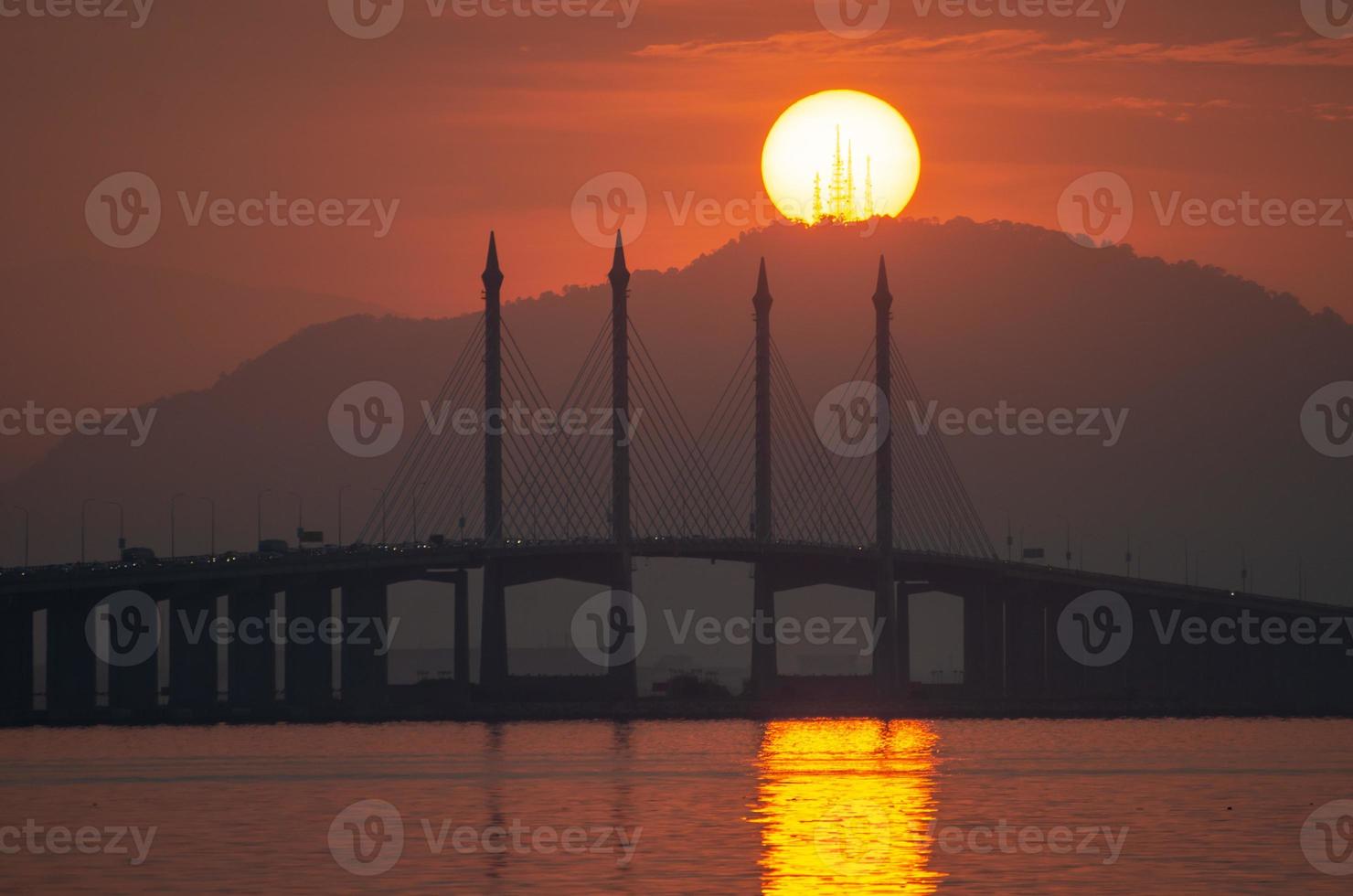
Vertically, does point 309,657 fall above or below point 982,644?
below

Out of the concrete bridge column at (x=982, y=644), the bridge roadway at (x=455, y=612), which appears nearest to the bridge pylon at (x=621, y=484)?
the bridge roadway at (x=455, y=612)

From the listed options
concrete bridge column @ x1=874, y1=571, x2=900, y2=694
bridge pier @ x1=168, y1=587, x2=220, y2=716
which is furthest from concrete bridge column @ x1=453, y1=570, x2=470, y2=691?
concrete bridge column @ x1=874, y1=571, x2=900, y2=694

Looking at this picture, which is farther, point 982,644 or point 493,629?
point 982,644

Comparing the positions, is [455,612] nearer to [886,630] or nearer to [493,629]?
[493,629]

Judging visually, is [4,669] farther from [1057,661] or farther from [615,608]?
[1057,661]

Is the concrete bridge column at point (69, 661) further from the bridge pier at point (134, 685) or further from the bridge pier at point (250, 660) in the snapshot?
the bridge pier at point (250, 660)

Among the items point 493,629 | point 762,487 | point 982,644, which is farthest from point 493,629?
point 982,644

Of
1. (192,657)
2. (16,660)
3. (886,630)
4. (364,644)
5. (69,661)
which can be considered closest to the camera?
(16,660)
